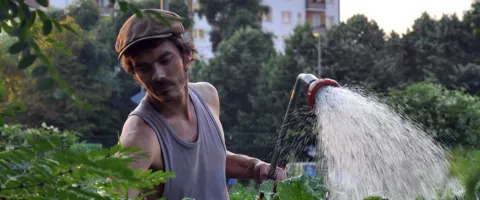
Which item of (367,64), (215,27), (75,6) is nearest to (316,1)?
(215,27)

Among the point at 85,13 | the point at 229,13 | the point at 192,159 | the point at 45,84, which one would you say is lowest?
the point at 229,13

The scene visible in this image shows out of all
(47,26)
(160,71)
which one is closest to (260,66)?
(160,71)

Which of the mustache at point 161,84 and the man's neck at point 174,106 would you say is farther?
the man's neck at point 174,106

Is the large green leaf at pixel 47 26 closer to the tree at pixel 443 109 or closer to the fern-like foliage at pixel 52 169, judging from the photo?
the fern-like foliage at pixel 52 169

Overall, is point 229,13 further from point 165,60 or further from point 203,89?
point 165,60

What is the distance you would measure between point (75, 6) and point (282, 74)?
11.9 m

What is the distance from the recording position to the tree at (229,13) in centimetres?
5359

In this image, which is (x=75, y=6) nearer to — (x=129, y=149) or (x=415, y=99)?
(x=415, y=99)

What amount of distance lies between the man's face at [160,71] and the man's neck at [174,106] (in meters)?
0.04

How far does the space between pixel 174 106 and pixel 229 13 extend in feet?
170

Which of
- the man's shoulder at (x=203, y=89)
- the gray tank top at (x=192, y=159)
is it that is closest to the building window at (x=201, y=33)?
the man's shoulder at (x=203, y=89)

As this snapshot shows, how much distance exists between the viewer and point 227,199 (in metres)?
3.34

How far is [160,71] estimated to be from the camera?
A: 3.20m

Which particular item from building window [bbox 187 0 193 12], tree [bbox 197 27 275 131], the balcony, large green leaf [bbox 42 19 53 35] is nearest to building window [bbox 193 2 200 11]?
building window [bbox 187 0 193 12]
